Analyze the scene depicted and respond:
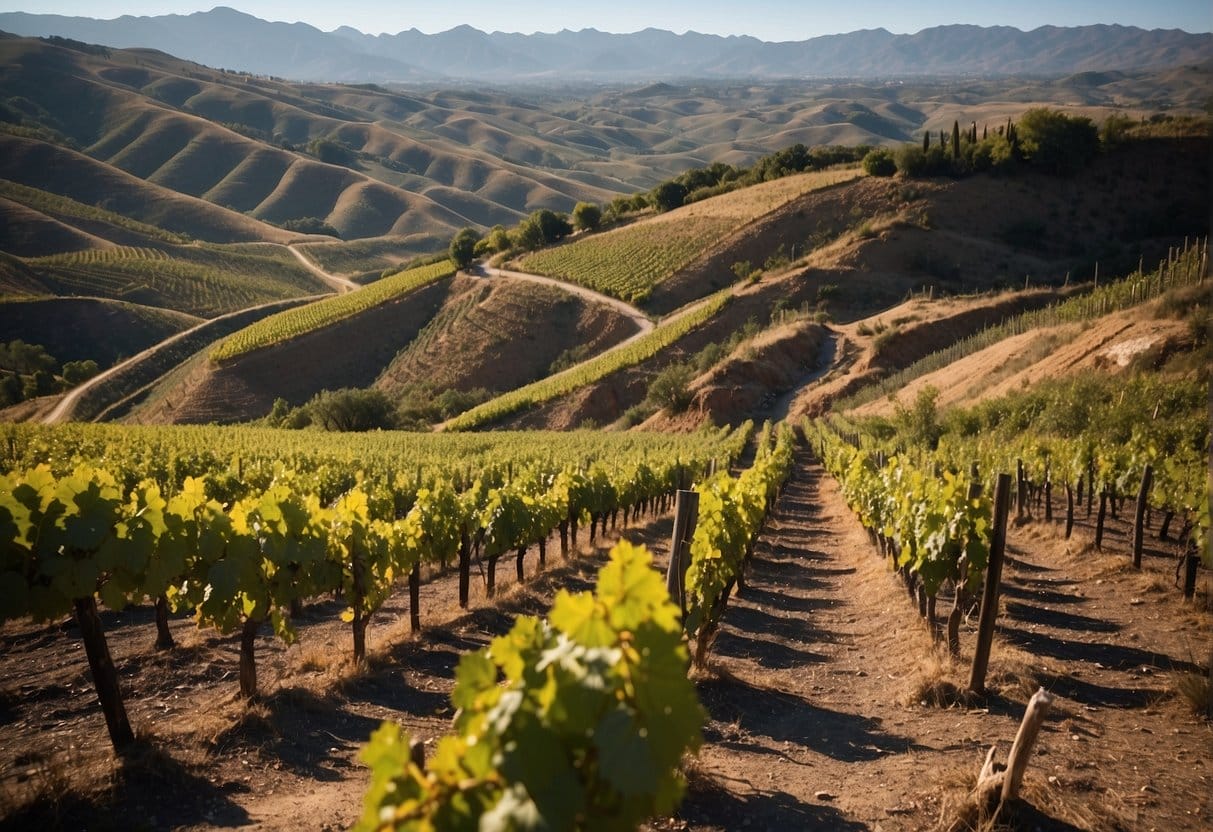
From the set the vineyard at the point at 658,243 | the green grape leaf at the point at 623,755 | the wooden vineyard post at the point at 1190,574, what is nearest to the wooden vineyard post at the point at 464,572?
the green grape leaf at the point at 623,755

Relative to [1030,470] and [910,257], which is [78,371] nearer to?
[910,257]

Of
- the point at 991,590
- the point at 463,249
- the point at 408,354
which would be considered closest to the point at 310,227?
the point at 463,249

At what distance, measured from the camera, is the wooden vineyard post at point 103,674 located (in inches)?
240

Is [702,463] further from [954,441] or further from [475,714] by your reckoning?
[475,714]

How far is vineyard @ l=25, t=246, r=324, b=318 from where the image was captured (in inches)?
3418

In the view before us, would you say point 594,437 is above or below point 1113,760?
below

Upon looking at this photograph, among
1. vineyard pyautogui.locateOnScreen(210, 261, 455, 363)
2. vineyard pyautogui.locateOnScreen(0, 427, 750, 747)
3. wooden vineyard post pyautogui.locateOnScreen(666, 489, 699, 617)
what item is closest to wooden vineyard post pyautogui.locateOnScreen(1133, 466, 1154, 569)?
wooden vineyard post pyautogui.locateOnScreen(666, 489, 699, 617)

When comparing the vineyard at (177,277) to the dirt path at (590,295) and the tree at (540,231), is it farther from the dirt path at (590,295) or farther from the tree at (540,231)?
the dirt path at (590,295)

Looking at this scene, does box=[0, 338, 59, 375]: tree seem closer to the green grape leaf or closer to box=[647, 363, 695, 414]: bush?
box=[647, 363, 695, 414]: bush

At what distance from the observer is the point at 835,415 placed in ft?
132

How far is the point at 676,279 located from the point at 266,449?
4436cm

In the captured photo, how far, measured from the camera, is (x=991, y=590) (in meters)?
7.21

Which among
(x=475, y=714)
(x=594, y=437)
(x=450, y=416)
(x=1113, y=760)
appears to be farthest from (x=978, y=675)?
(x=450, y=416)

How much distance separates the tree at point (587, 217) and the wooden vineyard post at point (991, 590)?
76.9m
